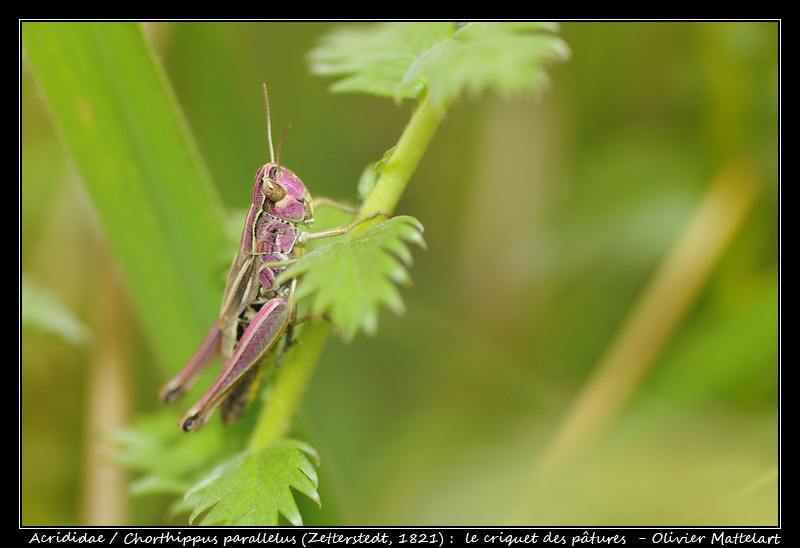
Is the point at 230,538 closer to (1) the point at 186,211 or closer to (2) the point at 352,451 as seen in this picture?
(1) the point at 186,211

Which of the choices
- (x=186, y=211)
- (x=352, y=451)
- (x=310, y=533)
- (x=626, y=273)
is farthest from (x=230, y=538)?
(x=626, y=273)

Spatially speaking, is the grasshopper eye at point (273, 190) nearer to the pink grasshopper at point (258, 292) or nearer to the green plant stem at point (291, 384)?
the pink grasshopper at point (258, 292)

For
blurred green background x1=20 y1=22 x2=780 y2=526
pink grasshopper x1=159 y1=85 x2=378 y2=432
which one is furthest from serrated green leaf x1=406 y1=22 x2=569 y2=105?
blurred green background x1=20 y1=22 x2=780 y2=526

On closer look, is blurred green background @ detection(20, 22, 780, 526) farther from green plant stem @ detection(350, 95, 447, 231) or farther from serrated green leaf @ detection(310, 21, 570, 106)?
serrated green leaf @ detection(310, 21, 570, 106)

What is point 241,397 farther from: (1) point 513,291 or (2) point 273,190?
(1) point 513,291

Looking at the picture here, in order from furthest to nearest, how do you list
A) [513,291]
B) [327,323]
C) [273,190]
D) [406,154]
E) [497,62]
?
[513,291] < [273,190] < [327,323] < [406,154] < [497,62]

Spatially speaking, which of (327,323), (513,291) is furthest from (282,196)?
(513,291)
